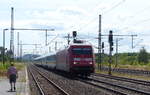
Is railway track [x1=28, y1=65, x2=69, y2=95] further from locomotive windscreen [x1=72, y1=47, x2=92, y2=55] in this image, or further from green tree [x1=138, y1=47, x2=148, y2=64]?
green tree [x1=138, y1=47, x2=148, y2=64]

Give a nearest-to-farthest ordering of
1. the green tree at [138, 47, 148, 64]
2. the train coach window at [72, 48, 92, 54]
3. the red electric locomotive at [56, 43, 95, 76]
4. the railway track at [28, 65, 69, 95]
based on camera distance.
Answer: the railway track at [28, 65, 69, 95] < the red electric locomotive at [56, 43, 95, 76] < the train coach window at [72, 48, 92, 54] < the green tree at [138, 47, 148, 64]

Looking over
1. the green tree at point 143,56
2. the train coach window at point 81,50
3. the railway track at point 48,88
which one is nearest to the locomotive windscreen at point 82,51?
the train coach window at point 81,50

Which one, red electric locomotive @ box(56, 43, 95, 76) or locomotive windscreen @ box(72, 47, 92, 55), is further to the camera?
locomotive windscreen @ box(72, 47, 92, 55)

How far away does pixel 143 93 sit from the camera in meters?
23.2

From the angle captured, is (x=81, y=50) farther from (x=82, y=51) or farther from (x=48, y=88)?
(x=48, y=88)

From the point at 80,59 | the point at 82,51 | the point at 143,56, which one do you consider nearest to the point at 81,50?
the point at 82,51

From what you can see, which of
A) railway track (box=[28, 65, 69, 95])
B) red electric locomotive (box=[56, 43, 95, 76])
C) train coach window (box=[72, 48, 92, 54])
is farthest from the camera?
train coach window (box=[72, 48, 92, 54])

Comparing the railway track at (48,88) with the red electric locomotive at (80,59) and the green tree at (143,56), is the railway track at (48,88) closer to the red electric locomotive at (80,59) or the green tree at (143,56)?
the red electric locomotive at (80,59)

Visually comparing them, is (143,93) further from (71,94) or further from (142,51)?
(142,51)

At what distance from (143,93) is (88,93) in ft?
9.99

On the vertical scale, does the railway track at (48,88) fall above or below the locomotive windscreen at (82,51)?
below

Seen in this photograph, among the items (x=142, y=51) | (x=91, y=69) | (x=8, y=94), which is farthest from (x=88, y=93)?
(x=142, y=51)

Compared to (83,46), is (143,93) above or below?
below

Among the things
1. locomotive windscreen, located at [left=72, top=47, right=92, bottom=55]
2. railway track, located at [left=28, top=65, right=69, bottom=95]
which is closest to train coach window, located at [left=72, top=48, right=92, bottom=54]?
locomotive windscreen, located at [left=72, top=47, right=92, bottom=55]
